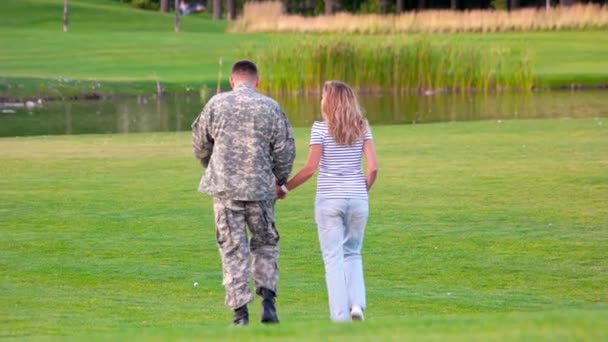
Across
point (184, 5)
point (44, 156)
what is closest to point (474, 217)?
point (44, 156)

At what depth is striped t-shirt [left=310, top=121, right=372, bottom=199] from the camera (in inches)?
351

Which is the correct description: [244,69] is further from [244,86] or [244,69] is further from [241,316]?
[241,316]

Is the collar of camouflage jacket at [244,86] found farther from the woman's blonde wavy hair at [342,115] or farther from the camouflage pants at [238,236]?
the camouflage pants at [238,236]

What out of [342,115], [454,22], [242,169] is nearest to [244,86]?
[242,169]

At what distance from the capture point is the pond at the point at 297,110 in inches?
1212

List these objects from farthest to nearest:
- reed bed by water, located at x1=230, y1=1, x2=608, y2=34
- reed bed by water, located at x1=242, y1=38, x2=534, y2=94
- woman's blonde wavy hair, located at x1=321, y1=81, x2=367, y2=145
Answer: reed bed by water, located at x1=230, y1=1, x2=608, y2=34 < reed bed by water, located at x1=242, y1=38, x2=534, y2=94 < woman's blonde wavy hair, located at x1=321, y1=81, x2=367, y2=145

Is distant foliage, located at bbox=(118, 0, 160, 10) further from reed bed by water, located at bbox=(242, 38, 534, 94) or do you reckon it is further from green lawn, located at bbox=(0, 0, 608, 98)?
reed bed by water, located at bbox=(242, 38, 534, 94)

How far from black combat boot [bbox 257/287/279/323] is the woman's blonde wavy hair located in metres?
1.11

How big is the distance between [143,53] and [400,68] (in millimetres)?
15665

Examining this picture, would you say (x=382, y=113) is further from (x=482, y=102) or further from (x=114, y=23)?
(x=114, y=23)

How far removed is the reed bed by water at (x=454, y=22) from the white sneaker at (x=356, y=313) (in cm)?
4980

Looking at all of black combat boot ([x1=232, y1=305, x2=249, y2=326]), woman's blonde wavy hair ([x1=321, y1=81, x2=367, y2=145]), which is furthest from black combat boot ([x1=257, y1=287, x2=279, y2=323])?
woman's blonde wavy hair ([x1=321, y1=81, x2=367, y2=145])

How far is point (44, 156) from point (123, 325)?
12296mm

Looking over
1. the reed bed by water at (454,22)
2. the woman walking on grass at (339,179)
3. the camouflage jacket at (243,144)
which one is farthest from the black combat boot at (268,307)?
the reed bed by water at (454,22)
